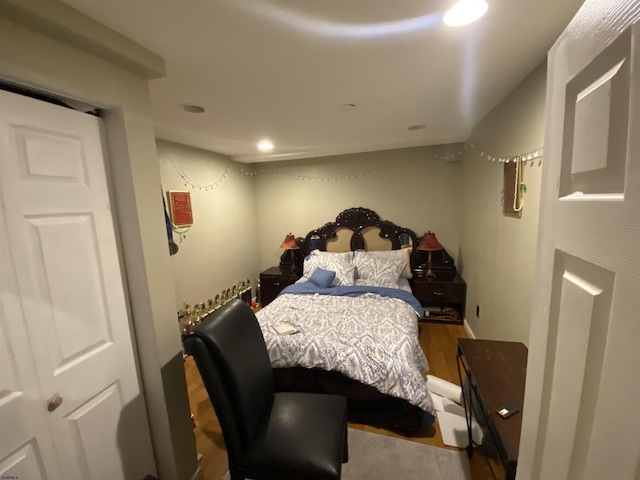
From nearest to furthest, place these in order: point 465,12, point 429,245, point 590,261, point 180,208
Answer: point 590,261
point 465,12
point 180,208
point 429,245

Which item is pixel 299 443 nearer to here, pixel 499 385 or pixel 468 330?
pixel 499 385

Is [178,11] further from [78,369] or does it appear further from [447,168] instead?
[447,168]

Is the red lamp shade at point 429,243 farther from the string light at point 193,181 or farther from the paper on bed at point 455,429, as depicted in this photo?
the string light at point 193,181

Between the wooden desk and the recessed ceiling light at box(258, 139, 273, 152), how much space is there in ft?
8.50

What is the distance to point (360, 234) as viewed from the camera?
3832 millimetres

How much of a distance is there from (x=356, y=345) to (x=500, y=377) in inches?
34.2

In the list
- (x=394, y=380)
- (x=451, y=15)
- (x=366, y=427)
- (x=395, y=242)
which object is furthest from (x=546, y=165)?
(x=395, y=242)

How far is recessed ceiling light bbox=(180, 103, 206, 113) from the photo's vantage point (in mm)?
1893

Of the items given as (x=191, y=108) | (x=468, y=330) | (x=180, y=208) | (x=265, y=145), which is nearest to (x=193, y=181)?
(x=180, y=208)

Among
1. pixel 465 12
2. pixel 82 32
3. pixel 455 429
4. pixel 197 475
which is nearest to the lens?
pixel 82 32

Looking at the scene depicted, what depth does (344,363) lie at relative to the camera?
73.0 inches

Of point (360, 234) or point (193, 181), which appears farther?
point (360, 234)

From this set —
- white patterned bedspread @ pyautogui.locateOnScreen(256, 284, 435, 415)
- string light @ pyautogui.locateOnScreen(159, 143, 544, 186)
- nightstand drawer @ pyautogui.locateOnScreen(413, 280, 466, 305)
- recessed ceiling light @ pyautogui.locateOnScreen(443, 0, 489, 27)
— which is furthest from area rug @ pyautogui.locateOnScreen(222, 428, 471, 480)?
recessed ceiling light @ pyautogui.locateOnScreen(443, 0, 489, 27)

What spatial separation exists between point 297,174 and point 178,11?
3094mm
